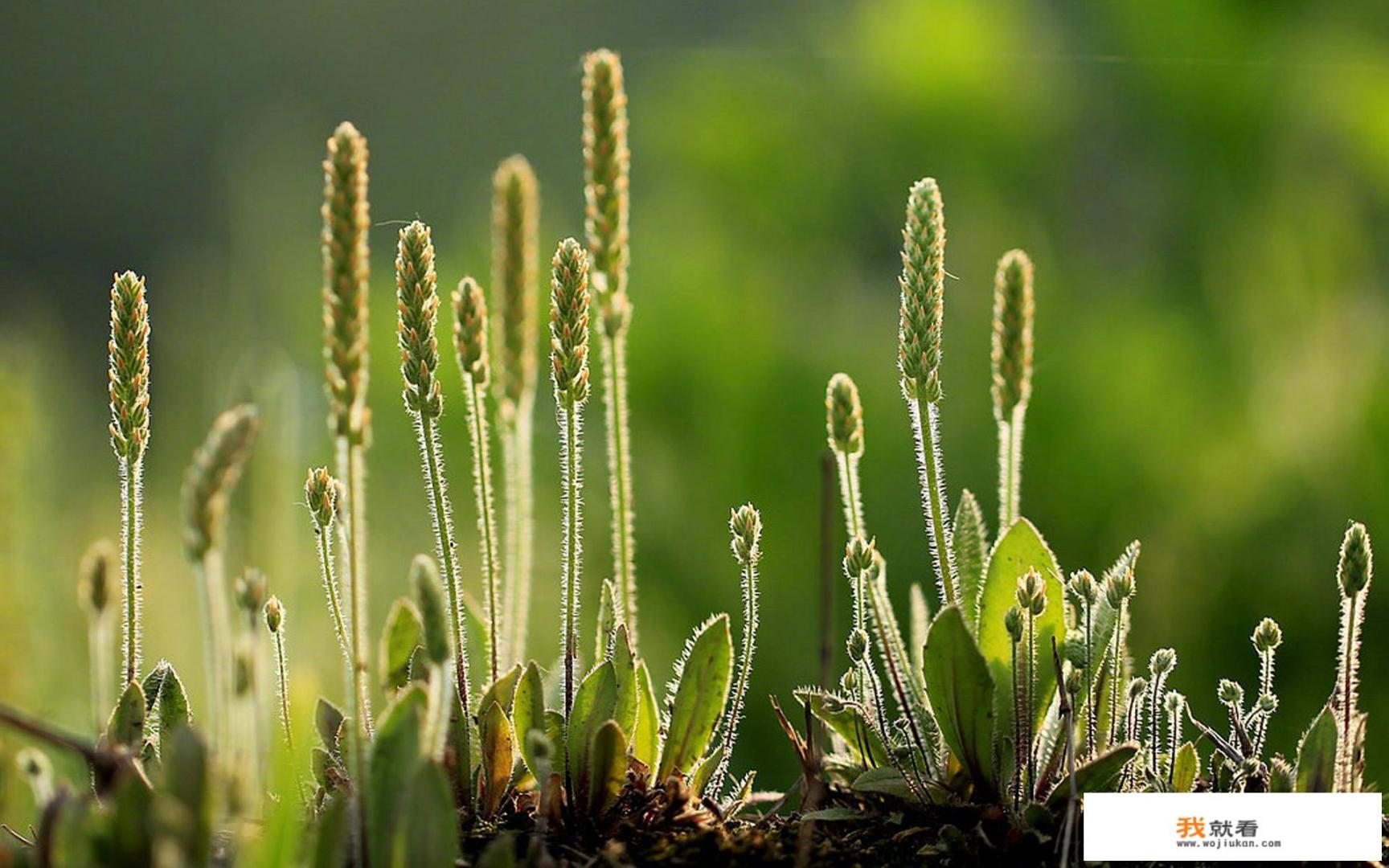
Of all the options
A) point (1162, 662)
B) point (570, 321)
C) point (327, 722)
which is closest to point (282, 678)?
point (327, 722)

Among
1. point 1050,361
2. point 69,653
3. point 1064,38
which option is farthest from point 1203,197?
point 69,653

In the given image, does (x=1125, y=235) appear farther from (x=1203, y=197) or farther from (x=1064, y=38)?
(x=1064, y=38)

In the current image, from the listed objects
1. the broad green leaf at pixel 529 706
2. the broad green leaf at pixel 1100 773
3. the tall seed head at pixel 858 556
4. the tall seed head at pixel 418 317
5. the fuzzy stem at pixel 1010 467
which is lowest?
the broad green leaf at pixel 1100 773

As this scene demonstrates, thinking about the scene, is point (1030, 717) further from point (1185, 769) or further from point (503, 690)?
point (503, 690)

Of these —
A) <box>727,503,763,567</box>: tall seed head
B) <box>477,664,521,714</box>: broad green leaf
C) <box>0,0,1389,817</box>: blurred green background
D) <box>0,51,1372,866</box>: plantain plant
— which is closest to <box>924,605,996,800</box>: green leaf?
<box>0,51,1372,866</box>: plantain plant

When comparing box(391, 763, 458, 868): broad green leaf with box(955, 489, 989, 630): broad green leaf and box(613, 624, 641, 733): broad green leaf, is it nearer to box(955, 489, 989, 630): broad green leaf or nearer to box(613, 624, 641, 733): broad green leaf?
box(613, 624, 641, 733): broad green leaf

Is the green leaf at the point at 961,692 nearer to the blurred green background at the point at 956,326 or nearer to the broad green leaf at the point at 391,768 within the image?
the broad green leaf at the point at 391,768

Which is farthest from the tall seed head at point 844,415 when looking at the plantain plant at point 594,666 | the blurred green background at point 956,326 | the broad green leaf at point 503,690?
the blurred green background at point 956,326
